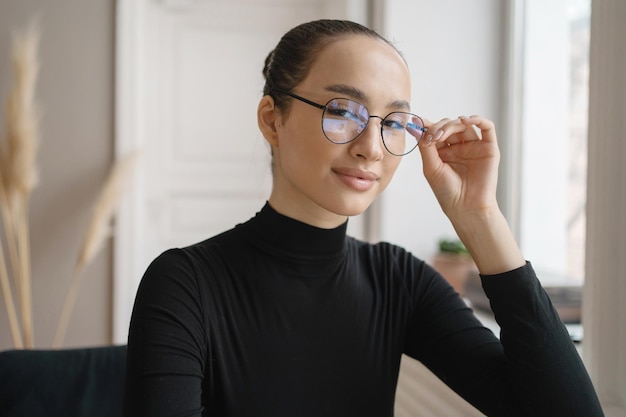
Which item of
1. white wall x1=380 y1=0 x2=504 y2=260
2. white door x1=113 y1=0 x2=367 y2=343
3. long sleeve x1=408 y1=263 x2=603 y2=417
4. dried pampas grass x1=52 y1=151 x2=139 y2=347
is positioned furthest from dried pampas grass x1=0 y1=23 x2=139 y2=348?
long sleeve x1=408 y1=263 x2=603 y2=417

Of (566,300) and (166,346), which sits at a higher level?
(166,346)

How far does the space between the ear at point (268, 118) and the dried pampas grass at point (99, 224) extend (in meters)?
1.66

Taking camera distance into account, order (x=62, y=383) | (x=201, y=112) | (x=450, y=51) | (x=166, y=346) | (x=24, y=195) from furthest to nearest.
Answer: (x=201, y=112) < (x=24, y=195) < (x=450, y=51) < (x=62, y=383) < (x=166, y=346)

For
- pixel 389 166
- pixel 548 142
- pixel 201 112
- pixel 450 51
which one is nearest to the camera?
pixel 389 166

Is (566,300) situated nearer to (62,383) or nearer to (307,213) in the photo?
(307,213)

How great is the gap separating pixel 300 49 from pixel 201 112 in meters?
2.04

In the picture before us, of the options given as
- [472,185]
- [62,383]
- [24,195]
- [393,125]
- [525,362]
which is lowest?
[62,383]

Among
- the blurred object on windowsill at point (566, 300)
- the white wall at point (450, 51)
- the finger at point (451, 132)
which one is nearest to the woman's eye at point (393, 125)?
the finger at point (451, 132)

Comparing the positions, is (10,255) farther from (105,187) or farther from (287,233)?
(287,233)

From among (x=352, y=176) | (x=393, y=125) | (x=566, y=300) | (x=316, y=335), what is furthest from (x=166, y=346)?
(x=566, y=300)

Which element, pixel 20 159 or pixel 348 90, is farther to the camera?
pixel 20 159

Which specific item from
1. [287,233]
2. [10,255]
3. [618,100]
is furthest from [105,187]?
[618,100]

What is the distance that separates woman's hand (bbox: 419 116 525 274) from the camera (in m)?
1.10

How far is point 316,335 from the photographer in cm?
114
